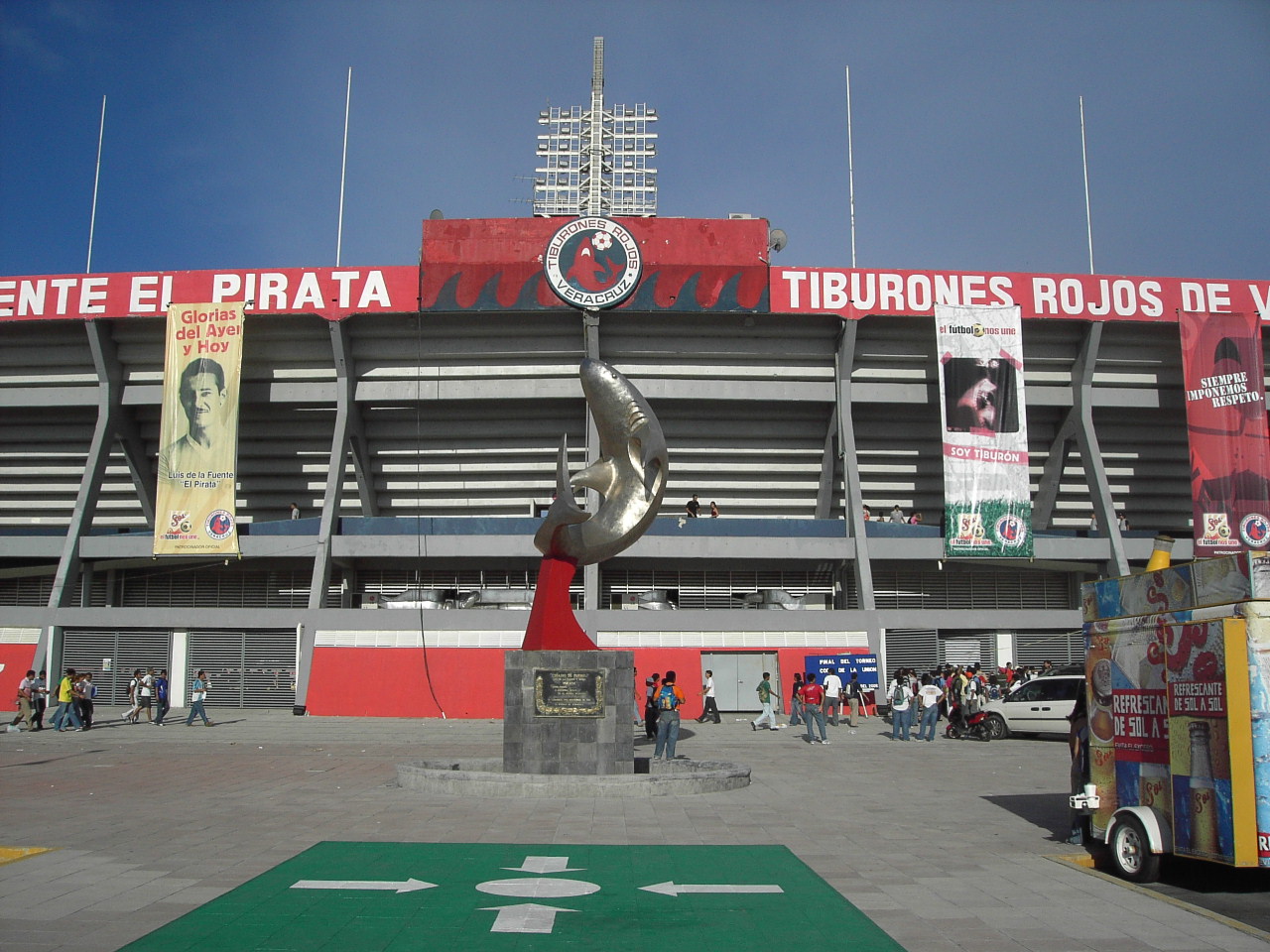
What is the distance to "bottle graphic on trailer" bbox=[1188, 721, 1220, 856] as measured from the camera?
7648 millimetres

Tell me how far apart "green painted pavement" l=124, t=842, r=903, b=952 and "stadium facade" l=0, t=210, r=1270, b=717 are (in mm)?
20214

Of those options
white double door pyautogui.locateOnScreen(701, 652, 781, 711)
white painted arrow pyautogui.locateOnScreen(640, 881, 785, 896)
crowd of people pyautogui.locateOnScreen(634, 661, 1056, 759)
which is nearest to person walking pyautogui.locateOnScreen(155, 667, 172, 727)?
crowd of people pyautogui.locateOnScreen(634, 661, 1056, 759)

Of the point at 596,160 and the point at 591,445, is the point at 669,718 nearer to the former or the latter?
the point at 591,445

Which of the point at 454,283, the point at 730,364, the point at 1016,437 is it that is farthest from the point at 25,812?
the point at 1016,437

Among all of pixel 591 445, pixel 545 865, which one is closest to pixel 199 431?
pixel 591 445

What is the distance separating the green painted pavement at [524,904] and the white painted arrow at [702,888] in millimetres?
15

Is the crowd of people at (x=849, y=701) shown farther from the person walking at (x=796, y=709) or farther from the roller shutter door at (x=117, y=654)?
the roller shutter door at (x=117, y=654)

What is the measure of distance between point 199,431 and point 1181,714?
27905 millimetres

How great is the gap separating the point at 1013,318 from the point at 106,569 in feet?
96.3

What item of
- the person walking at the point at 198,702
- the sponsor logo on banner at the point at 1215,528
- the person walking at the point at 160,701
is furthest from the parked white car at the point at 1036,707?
the person walking at the point at 160,701

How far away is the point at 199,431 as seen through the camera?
30.2 meters

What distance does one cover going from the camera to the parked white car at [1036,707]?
22031 mm

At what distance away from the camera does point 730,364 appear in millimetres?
31609

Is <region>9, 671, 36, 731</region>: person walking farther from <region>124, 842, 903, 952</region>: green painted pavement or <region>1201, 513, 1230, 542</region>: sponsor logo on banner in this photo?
<region>1201, 513, 1230, 542</region>: sponsor logo on banner
